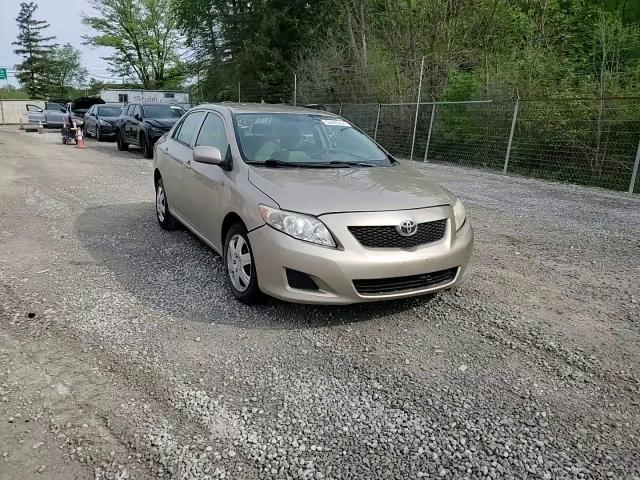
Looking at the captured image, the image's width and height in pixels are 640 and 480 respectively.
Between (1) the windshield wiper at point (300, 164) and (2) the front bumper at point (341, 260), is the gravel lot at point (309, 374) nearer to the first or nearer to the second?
(2) the front bumper at point (341, 260)

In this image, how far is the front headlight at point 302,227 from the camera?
10.7 feet

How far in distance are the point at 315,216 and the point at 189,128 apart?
2.79 meters

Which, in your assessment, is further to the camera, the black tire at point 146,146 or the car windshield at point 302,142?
the black tire at point 146,146

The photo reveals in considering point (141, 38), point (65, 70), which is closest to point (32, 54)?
point (65, 70)

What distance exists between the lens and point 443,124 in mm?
14219

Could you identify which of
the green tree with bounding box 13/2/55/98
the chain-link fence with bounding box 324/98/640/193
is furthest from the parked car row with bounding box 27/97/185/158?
the green tree with bounding box 13/2/55/98

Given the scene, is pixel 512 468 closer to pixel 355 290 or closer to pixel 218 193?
pixel 355 290

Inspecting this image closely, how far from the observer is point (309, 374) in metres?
2.93

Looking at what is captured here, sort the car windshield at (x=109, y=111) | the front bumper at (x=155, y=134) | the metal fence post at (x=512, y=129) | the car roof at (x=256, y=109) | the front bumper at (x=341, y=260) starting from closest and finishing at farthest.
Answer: the front bumper at (x=341, y=260) → the car roof at (x=256, y=109) → the metal fence post at (x=512, y=129) → the front bumper at (x=155, y=134) → the car windshield at (x=109, y=111)

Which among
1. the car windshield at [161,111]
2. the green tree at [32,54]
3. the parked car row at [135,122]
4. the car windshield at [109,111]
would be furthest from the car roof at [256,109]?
the green tree at [32,54]

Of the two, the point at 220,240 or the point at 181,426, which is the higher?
the point at 220,240

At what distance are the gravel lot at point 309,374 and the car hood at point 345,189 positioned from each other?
2.77 feet

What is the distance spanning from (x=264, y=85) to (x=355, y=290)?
76.4ft

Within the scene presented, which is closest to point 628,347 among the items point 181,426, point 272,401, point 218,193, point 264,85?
point 272,401
